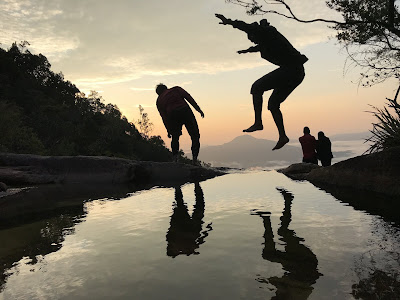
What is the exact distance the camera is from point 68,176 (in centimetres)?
883

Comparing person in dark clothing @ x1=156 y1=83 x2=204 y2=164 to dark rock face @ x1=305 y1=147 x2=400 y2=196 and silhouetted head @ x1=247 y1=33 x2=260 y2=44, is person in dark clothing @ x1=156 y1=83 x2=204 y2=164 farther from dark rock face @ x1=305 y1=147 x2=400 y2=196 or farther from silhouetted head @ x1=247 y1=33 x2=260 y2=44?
dark rock face @ x1=305 y1=147 x2=400 y2=196

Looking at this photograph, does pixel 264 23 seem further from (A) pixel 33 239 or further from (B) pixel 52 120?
(B) pixel 52 120

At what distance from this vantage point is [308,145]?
10641 millimetres

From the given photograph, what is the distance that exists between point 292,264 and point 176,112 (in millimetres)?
7346

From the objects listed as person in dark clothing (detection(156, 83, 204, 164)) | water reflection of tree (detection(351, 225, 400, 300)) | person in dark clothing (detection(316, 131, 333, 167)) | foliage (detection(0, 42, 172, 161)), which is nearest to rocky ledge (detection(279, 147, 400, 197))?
water reflection of tree (detection(351, 225, 400, 300))

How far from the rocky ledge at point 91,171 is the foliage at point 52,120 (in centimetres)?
1712

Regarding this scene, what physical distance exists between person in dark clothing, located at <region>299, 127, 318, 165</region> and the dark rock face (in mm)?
4002

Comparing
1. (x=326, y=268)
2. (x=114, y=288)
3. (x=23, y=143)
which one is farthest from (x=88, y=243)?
(x=23, y=143)

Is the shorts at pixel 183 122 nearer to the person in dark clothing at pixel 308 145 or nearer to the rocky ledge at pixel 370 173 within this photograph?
the person in dark clothing at pixel 308 145

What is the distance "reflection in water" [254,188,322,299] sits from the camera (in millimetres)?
1529

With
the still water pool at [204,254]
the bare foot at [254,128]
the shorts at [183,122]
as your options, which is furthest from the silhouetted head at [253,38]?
the shorts at [183,122]

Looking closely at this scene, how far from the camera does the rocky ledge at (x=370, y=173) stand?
479cm

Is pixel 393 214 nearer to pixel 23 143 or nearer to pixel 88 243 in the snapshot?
pixel 88 243

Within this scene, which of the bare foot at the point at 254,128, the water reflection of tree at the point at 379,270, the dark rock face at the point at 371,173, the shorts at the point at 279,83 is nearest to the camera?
the water reflection of tree at the point at 379,270
